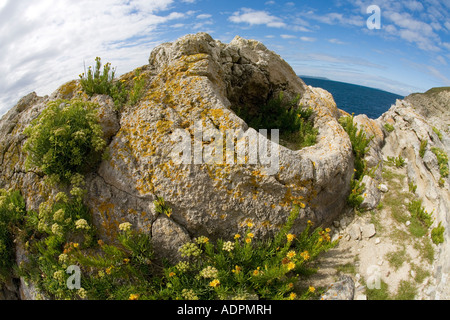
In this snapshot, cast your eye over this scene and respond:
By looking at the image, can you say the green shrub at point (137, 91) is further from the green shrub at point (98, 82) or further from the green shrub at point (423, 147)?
the green shrub at point (423, 147)

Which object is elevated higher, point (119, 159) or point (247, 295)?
point (119, 159)

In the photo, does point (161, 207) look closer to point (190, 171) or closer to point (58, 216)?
point (190, 171)

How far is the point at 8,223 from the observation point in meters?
5.71

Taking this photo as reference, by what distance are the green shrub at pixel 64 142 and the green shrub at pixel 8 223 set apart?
1.01 metres

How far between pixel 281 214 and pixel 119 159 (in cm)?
409

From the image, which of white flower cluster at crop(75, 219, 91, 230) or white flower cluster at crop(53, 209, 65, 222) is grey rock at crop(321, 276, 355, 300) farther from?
white flower cluster at crop(53, 209, 65, 222)

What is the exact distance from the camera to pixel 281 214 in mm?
5871

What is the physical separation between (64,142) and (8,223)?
2.52 metres

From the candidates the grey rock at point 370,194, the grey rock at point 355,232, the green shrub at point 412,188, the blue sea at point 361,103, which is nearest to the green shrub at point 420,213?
the green shrub at point 412,188

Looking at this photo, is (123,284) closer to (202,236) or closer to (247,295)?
(202,236)

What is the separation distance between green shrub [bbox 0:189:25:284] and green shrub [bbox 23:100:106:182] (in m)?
1.01

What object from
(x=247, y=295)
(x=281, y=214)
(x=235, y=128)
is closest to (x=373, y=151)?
(x=281, y=214)

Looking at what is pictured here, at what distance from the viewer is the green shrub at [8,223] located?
5649mm

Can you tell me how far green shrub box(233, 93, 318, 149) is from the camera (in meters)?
8.97
